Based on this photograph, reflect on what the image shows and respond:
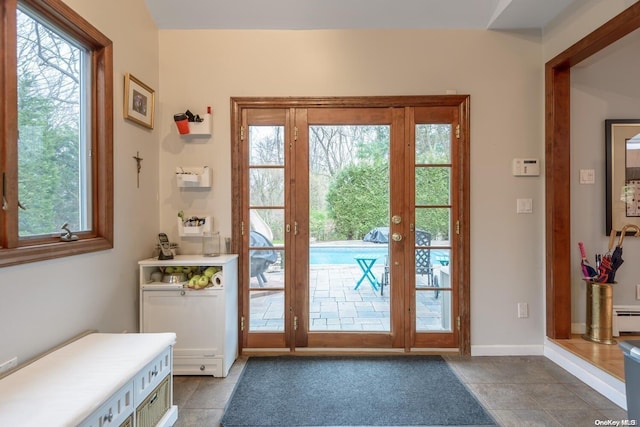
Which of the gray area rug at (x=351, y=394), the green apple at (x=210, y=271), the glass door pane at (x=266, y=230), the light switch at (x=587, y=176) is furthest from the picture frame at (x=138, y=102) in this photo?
the light switch at (x=587, y=176)

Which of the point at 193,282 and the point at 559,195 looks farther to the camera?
the point at 559,195

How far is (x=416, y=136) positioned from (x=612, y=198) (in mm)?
1717

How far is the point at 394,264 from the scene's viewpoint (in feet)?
8.50

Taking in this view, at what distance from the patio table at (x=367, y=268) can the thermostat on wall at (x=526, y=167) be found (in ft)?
4.54

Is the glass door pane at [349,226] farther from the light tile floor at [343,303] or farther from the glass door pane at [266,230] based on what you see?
the glass door pane at [266,230]

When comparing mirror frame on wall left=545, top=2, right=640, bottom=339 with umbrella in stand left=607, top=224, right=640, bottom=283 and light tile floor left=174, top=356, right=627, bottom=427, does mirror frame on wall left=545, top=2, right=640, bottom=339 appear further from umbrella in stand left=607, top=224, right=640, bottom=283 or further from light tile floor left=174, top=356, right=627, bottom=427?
light tile floor left=174, top=356, right=627, bottom=427

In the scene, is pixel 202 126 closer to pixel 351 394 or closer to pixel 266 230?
pixel 266 230

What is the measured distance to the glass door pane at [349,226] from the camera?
2.60 meters

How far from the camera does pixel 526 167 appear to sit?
99.9 inches

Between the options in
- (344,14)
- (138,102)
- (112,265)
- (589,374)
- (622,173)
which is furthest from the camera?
(622,173)

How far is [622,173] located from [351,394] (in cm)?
283

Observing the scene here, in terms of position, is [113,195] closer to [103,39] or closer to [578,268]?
[103,39]

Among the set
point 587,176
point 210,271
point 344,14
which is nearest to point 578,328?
point 587,176

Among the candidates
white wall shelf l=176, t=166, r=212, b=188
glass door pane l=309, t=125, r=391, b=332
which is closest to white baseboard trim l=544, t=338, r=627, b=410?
glass door pane l=309, t=125, r=391, b=332
